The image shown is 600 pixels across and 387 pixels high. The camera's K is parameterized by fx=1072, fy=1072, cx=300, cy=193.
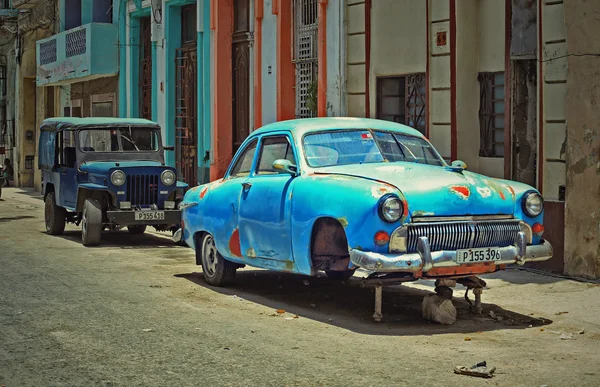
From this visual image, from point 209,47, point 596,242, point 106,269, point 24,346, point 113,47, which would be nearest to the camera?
point 24,346

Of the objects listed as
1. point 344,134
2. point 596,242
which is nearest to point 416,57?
point 596,242

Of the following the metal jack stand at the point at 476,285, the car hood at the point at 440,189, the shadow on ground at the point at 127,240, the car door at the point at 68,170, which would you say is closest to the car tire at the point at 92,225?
the shadow on ground at the point at 127,240

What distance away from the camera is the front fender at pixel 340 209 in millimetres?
8555

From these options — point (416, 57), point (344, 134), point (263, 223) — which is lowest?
point (263, 223)

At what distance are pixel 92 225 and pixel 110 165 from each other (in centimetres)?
102

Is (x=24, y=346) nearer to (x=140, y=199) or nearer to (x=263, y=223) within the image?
(x=263, y=223)

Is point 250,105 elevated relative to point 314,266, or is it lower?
elevated

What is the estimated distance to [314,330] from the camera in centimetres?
862

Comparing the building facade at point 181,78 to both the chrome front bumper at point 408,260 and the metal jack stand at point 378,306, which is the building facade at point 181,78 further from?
the chrome front bumper at point 408,260

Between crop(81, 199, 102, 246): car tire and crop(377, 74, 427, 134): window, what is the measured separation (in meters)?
4.91

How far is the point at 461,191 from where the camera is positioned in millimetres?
8875

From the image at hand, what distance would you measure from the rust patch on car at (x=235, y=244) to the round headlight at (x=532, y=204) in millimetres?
2817

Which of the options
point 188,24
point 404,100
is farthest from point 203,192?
point 188,24

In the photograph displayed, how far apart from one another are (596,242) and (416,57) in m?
5.55
